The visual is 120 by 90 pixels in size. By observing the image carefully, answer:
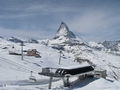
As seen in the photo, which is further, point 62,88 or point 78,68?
point 78,68

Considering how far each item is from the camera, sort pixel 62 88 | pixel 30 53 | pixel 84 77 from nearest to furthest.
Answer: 1. pixel 62 88
2. pixel 84 77
3. pixel 30 53

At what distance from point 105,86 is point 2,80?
18981 mm

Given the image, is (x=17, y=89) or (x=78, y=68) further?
(x=78, y=68)

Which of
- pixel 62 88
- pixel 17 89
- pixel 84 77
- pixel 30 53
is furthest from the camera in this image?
pixel 30 53

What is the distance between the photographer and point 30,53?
276 ft

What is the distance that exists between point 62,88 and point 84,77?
345 inches

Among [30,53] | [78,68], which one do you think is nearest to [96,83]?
[78,68]

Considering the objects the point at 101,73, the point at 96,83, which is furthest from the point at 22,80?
the point at 101,73

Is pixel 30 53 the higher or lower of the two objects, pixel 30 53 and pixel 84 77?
the higher

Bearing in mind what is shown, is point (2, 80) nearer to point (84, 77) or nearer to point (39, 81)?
point (39, 81)

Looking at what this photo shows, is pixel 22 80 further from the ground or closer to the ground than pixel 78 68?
closer to the ground

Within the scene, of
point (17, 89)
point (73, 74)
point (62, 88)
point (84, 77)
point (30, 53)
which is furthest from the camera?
point (30, 53)

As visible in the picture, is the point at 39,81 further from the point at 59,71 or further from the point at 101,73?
the point at 101,73

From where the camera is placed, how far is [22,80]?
34406 mm
